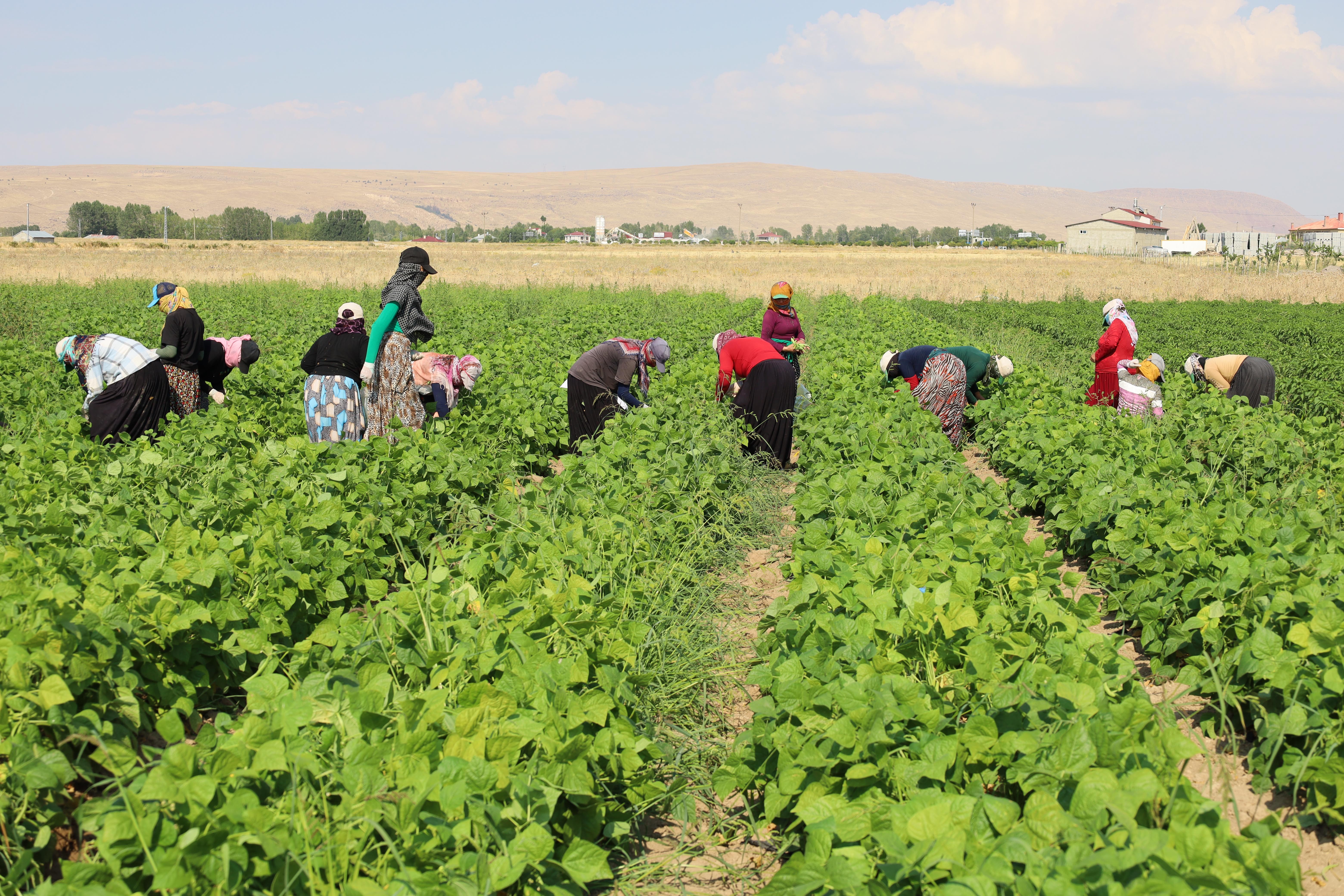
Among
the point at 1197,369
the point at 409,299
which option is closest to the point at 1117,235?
the point at 1197,369

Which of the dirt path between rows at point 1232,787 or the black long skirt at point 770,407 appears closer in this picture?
the dirt path between rows at point 1232,787

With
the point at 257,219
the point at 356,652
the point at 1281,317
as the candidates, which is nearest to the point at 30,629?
the point at 356,652

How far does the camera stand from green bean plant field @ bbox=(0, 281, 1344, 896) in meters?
2.06

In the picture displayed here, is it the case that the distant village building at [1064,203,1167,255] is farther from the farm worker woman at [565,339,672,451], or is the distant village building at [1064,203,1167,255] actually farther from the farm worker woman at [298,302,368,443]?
the farm worker woman at [298,302,368,443]

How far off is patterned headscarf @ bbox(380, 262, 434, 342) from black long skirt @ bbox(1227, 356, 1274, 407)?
708 centimetres

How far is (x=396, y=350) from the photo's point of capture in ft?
21.6

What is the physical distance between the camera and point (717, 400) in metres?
8.10

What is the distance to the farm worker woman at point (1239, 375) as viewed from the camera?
836cm

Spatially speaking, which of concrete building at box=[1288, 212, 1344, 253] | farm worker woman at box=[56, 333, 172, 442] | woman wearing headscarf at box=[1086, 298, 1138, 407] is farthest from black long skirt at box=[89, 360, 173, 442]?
concrete building at box=[1288, 212, 1344, 253]

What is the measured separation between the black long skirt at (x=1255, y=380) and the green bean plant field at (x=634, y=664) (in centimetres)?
214

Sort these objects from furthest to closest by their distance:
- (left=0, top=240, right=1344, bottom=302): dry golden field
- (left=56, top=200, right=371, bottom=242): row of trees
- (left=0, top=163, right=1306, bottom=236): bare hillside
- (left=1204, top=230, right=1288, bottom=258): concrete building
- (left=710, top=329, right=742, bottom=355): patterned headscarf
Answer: (left=0, top=163, right=1306, bottom=236): bare hillside
(left=56, top=200, right=371, bottom=242): row of trees
(left=1204, top=230, right=1288, bottom=258): concrete building
(left=0, top=240, right=1344, bottom=302): dry golden field
(left=710, top=329, right=742, bottom=355): patterned headscarf

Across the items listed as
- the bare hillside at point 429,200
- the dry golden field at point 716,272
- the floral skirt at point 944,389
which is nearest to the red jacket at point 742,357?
the floral skirt at point 944,389

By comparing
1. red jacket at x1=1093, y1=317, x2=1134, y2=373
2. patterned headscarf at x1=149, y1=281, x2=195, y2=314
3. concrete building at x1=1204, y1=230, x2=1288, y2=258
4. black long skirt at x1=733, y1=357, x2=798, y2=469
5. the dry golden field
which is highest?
concrete building at x1=1204, y1=230, x2=1288, y2=258

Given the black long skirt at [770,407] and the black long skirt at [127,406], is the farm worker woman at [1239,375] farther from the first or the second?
the black long skirt at [127,406]
